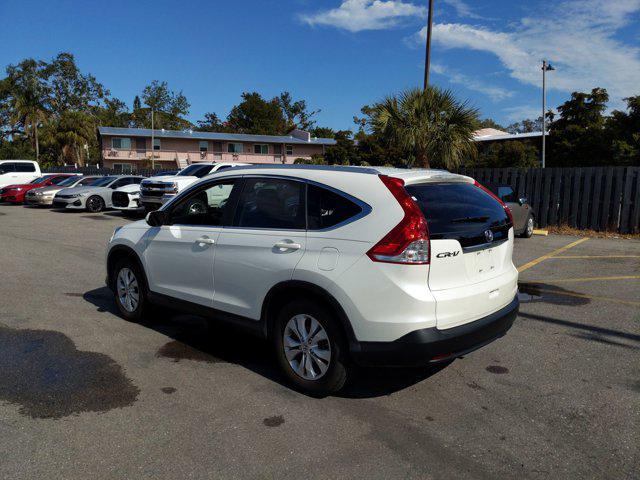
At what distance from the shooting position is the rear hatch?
3490mm

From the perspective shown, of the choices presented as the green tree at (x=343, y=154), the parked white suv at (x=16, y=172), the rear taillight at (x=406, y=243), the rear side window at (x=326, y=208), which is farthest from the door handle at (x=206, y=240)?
the green tree at (x=343, y=154)

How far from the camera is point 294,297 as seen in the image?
387 cm

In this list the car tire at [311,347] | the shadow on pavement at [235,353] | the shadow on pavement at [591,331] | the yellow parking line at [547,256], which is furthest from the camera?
the yellow parking line at [547,256]

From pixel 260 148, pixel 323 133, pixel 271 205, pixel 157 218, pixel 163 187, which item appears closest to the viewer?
pixel 271 205

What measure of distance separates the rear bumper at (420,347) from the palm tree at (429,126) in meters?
13.3

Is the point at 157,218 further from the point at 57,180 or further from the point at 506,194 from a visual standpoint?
the point at 57,180

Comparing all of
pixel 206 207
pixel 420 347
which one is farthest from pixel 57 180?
pixel 420 347

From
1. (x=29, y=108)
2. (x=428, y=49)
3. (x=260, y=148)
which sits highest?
(x=29, y=108)

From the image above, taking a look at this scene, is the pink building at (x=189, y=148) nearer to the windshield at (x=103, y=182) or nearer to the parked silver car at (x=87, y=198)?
the windshield at (x=103, y=182)

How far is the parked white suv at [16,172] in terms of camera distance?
24.4 metres

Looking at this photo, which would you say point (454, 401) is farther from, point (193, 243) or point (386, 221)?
point (193, 243)

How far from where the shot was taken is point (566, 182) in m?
14.9

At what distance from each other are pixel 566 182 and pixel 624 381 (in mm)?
12125

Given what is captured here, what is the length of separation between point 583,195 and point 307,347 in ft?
43.8
